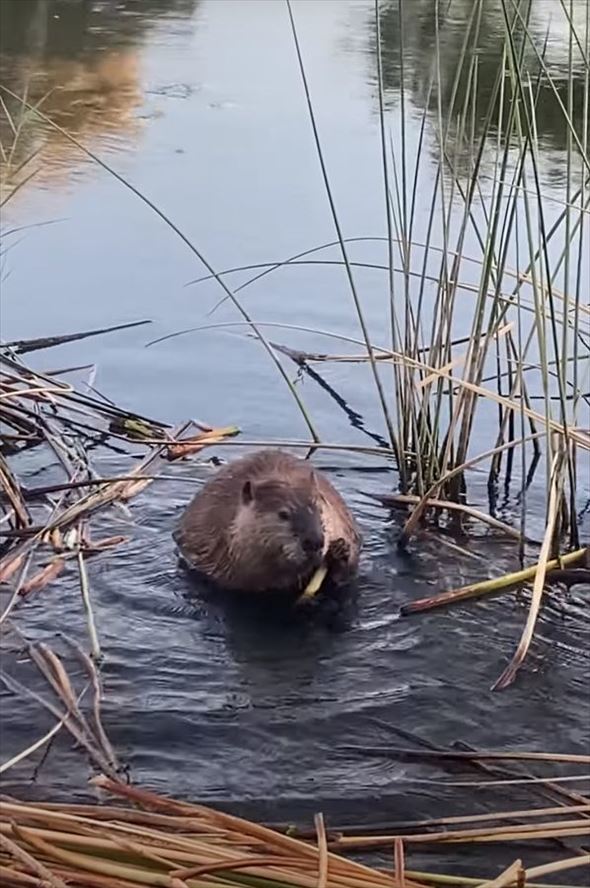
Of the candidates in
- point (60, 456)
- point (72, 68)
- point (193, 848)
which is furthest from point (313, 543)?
point (72, 68)

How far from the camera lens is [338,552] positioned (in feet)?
12.6

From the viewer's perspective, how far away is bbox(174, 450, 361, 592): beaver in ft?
12.6

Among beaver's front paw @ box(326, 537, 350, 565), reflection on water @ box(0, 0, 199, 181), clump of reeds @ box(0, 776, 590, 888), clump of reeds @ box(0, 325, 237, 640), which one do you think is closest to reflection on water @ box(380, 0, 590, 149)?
reflection on water @ box(0, 0, 199, 181)

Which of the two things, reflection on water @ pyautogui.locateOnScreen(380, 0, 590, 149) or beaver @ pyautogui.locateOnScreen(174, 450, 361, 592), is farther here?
reflection on water @ pyautogui.locateOnScreen(380, 0, 590, 149)

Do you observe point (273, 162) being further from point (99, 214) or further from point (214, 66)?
point (214, 66)

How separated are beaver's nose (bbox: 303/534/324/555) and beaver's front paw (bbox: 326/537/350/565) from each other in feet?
0.16

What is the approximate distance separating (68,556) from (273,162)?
15.1 ft

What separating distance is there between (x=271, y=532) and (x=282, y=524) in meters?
0.04

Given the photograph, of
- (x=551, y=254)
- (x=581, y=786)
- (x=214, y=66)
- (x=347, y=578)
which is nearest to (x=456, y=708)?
(x=581, y=786)

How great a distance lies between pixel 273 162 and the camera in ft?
26.0

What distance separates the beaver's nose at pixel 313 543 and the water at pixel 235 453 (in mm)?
170

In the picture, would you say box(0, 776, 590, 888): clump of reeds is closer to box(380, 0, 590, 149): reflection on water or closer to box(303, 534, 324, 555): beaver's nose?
box(303, 534, 324, 555): beaver's nose

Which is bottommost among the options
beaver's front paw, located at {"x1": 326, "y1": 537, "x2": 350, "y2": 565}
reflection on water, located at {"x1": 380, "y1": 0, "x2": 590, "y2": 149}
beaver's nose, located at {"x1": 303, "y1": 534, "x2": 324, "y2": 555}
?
beaver's front paw, located at {"x1": 326, "y1": 537, "x2": 350, "y2": 565}

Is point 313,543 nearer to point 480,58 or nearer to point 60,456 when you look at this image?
point 60,456
